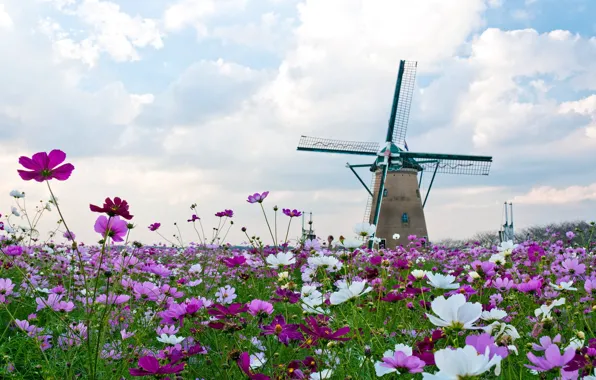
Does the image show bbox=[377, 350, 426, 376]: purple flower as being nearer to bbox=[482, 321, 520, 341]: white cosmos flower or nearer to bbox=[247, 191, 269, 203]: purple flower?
bbox=[482, 321, 520, 341]: white cosmos flower

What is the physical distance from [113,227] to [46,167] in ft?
0.93

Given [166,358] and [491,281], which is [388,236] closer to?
[491,281]

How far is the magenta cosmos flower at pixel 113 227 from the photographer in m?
1.87

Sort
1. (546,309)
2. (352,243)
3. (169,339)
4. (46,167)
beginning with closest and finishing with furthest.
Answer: (46,167) → (546,309) → (169,339) → (352,243)

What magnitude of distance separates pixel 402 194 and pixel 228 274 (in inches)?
605

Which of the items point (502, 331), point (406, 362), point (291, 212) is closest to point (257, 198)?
point (291, 212)

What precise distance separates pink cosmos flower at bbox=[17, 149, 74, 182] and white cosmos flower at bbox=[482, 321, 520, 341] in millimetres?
1387

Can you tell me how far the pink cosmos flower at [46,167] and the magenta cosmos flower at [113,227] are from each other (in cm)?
19

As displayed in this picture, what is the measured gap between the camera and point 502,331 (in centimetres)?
165

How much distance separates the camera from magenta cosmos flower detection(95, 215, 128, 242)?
187 cm

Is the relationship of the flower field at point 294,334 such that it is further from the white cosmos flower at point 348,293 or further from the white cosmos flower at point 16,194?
the white cosmos flower at point 16,194

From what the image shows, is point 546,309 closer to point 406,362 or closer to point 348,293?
point 348,293

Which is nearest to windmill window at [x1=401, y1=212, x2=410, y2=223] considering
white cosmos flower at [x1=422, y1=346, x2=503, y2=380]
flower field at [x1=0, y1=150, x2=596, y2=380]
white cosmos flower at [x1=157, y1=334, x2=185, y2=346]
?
flower field at [x1=0, y1=150, x2=596, y2=380]

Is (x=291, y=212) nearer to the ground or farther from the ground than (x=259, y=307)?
farther from the ground
